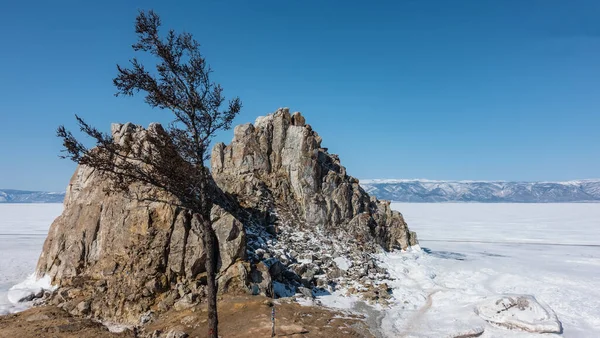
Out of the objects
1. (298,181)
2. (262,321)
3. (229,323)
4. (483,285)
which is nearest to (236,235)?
(229,323)

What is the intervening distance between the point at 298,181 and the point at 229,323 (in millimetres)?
19042

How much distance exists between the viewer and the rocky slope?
18859mm

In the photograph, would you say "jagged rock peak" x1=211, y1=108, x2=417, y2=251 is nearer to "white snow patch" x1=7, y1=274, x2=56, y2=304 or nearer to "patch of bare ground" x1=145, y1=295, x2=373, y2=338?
"patch of bare ground" x1=145, y1=295, x2=373, y2=338

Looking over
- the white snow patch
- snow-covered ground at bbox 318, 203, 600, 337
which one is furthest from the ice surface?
the white snow patch

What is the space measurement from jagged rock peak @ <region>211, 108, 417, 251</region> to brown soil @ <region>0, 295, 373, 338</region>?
13.4 metres

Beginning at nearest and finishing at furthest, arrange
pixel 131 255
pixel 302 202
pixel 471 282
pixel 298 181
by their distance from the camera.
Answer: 1. pixel 131 255
2. pixel 471 282
3. pixel 302 202
4. pixel 298 181

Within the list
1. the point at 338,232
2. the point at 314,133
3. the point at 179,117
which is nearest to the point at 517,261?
the point at 338,232

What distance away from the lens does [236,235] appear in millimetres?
21047

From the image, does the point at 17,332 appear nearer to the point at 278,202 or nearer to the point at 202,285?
the point at 202,285

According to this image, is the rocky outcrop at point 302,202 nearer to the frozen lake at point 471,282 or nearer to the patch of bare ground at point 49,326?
the frozen lake at point 471,282

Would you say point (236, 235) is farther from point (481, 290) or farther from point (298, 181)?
point (481, 290)

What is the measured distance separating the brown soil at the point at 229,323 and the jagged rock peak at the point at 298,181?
13431 millimetres

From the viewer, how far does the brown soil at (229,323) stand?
15031mm

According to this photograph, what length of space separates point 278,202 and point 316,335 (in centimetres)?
1806
